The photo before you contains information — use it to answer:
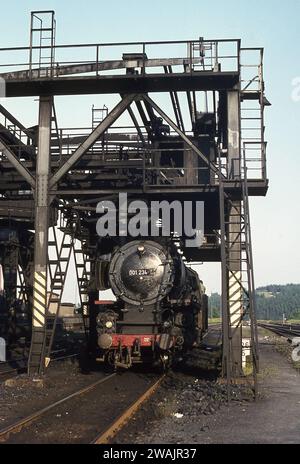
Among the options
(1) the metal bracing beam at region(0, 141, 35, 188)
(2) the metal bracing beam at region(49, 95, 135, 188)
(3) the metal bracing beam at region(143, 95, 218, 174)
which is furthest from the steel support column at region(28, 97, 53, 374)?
(3) the metal bracing beam at region(143, 95, 218, 174)

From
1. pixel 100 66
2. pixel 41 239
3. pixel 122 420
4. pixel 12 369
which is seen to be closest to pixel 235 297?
pixel 41 239

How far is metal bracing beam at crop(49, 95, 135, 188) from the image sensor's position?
14.4 m

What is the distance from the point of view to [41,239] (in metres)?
14.6

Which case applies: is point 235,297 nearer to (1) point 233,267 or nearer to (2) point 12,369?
(1) point 233,267

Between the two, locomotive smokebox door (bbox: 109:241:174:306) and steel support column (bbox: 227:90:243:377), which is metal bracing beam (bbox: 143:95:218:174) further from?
locomotive smokebox door (bbox: 109:241:174:306)

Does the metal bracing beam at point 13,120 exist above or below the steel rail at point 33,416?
above

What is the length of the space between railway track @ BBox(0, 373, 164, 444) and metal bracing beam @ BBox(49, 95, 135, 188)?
5394mm

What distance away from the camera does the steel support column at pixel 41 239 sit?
1449cm

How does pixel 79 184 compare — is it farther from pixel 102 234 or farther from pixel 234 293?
pixel 234 293

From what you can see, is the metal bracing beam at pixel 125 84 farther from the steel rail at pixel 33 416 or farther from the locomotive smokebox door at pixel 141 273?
the steel rail at pixel 33 416

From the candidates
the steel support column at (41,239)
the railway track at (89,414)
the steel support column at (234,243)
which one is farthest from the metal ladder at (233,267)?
the steel support column at (41,239)

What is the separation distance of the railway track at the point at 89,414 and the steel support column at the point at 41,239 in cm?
217

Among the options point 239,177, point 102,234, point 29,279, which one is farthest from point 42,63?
point 29,279
